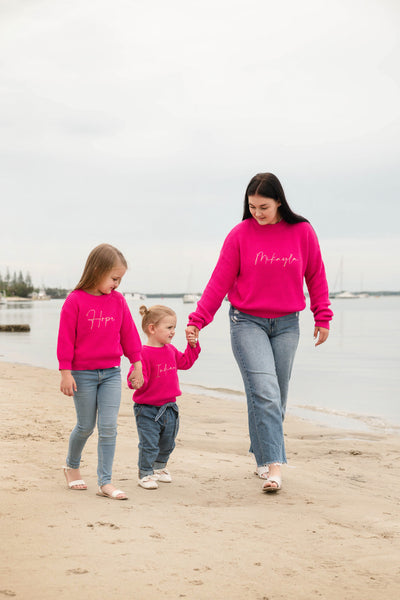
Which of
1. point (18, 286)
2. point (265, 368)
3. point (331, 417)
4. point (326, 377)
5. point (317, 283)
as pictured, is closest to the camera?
point (265, 368)

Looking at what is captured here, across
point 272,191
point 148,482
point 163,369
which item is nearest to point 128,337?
point 163,369

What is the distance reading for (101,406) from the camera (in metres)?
3.87

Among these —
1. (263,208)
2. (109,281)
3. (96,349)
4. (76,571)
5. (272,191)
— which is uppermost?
(272,191)

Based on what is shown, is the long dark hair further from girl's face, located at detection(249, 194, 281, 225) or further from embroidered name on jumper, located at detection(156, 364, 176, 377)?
embroidered name on jumper, located at detection(156, 364, 176, 377)

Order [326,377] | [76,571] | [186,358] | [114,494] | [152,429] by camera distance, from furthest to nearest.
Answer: [326,377] → [186,358] → [152,429] → [114,494] → [76,571]

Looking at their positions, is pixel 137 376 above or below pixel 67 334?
below

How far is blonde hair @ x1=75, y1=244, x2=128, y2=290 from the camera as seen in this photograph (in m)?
3.82

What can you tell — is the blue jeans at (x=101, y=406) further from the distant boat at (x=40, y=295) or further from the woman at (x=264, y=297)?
the distant boat at (x=40, y=295)

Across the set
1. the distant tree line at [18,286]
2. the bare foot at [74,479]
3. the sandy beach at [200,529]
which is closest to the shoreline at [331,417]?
the sandy beach at [200,529]

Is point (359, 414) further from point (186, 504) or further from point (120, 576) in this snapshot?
point (120, 576)

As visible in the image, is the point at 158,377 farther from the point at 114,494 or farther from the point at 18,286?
the point at 18,286

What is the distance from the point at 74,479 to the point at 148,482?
0.47 meters

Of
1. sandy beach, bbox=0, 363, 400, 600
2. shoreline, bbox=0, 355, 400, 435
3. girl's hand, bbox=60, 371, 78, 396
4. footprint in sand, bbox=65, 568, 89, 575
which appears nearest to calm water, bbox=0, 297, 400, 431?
shoreline, bbox=0, 355, 400, 435

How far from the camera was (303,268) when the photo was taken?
4426mm
